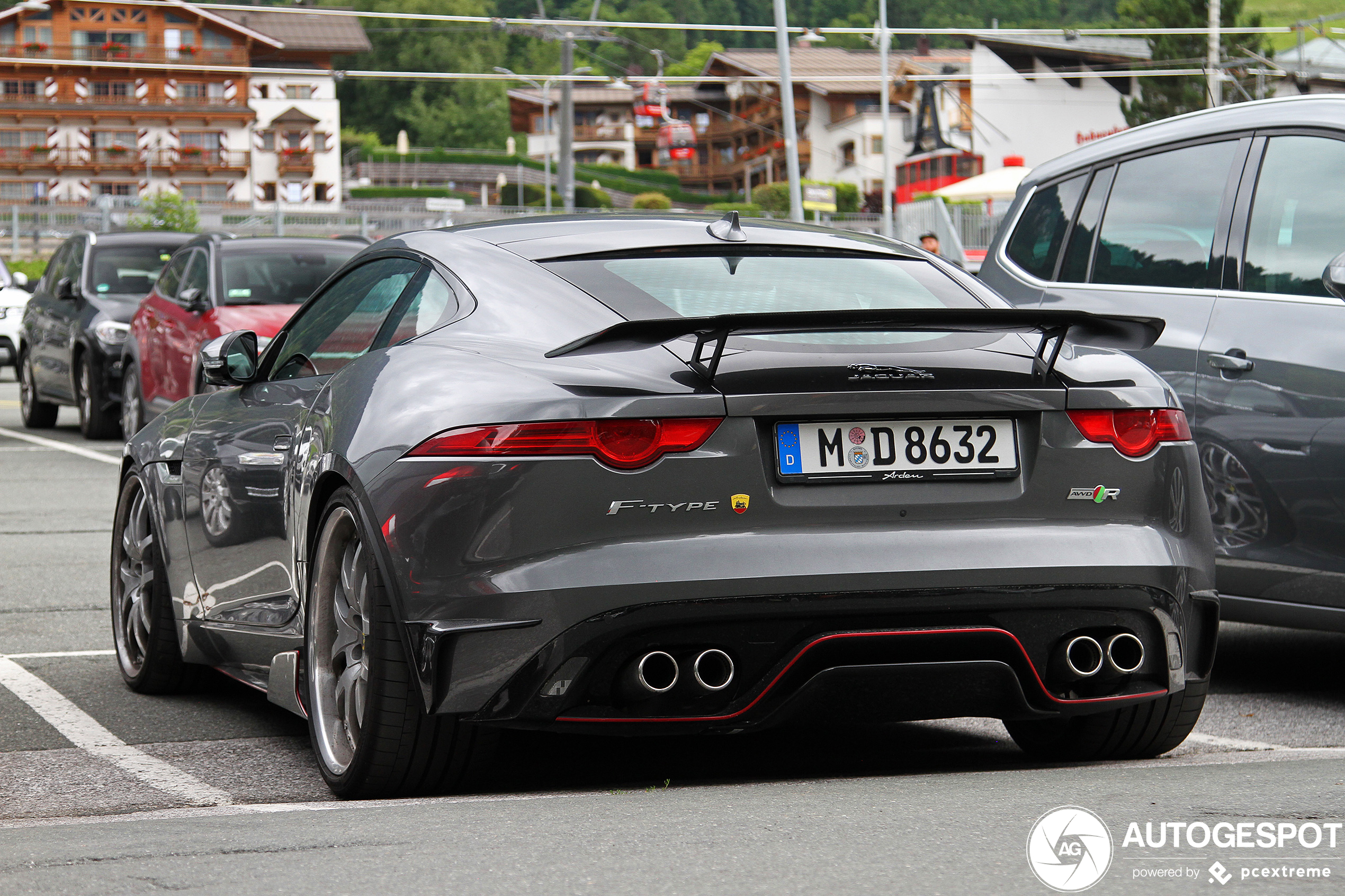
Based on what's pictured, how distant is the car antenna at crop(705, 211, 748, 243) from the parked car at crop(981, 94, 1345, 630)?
5.84 feet

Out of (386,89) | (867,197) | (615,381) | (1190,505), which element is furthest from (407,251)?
(386,89)

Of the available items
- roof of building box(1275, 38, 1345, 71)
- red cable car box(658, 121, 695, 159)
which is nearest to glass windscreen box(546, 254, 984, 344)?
roof of building box(1275, 38, 1345, 71)

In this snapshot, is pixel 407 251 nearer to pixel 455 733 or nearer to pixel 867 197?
pixel 455 733

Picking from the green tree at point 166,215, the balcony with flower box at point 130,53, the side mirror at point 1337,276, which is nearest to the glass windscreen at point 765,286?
the side mirror at point 1337,276

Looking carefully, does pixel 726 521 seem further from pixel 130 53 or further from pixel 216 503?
pixel 130 53

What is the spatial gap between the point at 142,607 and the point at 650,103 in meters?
66.9

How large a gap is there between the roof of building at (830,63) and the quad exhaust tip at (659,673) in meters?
100

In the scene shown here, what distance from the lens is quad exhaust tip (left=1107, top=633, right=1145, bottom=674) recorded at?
4.26m

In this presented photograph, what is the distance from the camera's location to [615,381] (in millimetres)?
3975

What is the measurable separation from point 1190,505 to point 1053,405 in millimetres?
468

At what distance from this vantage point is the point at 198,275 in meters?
14.3

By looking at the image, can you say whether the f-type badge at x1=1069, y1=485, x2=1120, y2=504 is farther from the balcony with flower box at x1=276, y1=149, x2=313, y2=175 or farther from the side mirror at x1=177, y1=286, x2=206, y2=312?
the balcony with flower box at x1=276, y1=149, x2=313, y2=175

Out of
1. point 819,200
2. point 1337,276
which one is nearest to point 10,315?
point 1337,276

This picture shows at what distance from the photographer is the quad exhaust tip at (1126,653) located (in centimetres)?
426
